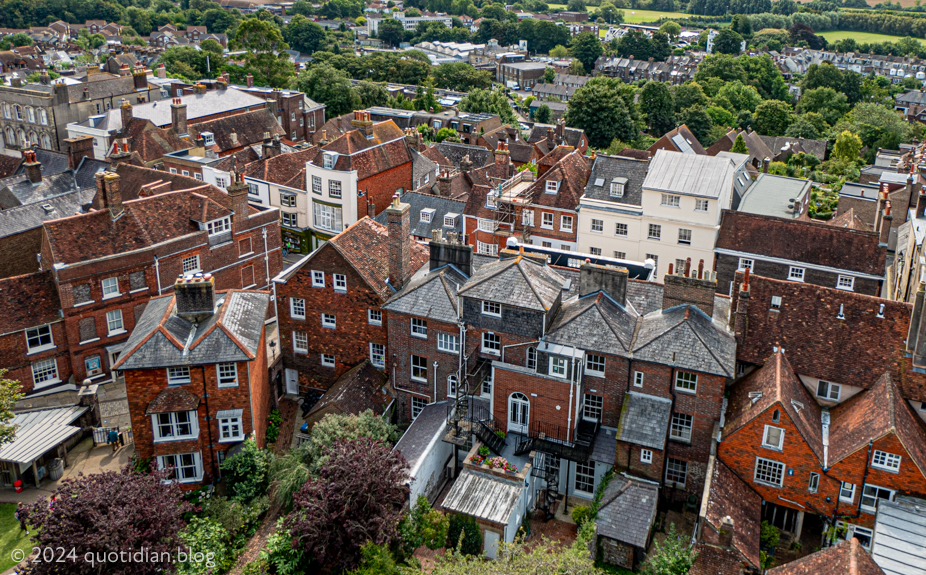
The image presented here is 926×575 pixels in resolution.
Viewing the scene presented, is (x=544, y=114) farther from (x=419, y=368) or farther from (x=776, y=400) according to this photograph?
(x=776, y=400)

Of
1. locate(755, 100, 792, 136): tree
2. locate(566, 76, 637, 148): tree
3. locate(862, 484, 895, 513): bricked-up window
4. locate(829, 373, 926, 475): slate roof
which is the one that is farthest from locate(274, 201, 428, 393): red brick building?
locate(755, 100, 792, 136): tree

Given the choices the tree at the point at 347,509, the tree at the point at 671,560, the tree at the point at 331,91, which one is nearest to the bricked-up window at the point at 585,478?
the tree at the point at 671,560

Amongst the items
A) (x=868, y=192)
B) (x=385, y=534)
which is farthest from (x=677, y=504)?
(x=868, y=192)

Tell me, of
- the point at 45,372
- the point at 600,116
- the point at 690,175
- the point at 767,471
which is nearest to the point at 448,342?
the point at 767,471

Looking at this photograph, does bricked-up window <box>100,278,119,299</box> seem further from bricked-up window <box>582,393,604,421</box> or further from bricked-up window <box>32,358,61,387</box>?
bricked-up window <box>582,393,604,421</box>

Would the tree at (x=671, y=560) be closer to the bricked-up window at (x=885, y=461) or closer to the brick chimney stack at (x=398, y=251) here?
the bricked-up window at (x=885, y=461)
